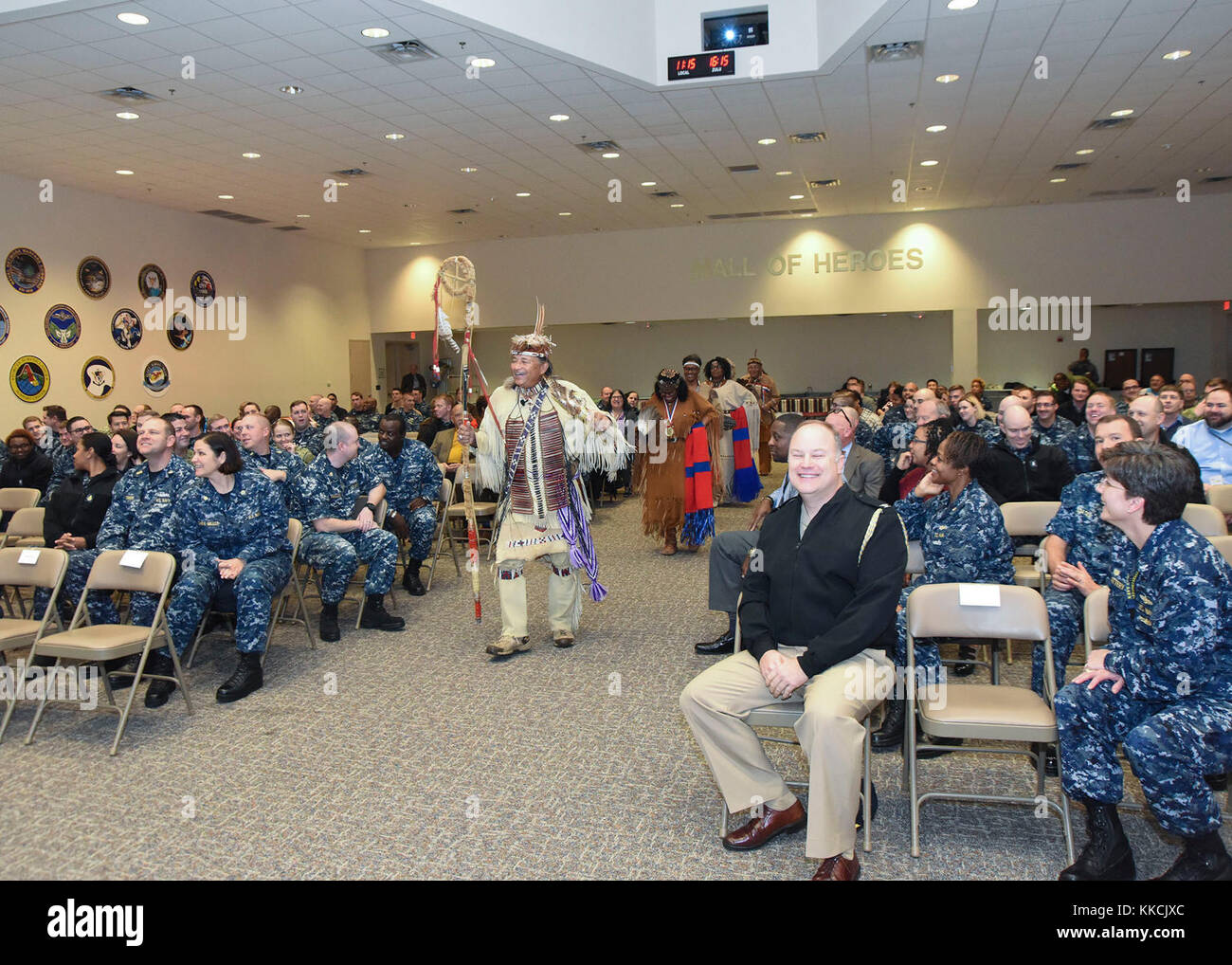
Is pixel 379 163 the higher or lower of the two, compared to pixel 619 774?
higher

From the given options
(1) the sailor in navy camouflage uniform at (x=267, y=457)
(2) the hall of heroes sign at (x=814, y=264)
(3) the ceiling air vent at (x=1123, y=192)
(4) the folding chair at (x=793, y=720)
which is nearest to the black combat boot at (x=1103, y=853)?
(4) the folding chair at (x=793, y=720)

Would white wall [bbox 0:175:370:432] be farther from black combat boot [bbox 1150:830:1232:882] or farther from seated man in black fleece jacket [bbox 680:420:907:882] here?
black combat boot [bbox 1150:830:1232:882]

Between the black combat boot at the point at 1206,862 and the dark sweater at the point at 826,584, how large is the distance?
1.00 m

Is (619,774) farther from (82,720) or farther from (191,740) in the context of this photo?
(82,720)

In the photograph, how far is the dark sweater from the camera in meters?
2.81

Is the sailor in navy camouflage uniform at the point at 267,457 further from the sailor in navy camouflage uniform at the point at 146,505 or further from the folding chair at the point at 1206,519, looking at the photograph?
the folding chair at the point at 1206,519

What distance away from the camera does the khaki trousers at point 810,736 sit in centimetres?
265

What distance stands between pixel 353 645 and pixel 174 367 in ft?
28.3

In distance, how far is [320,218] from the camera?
13367 mm

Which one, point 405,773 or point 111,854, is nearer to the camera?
point 111,854

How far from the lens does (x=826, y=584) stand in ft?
9.59

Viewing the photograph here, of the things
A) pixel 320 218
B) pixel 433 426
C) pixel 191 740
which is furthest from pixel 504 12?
pixel 320 218

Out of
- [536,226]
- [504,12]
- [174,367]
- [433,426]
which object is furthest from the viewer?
[536,226]

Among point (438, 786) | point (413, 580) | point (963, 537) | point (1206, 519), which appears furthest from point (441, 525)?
point (1206, 519)
